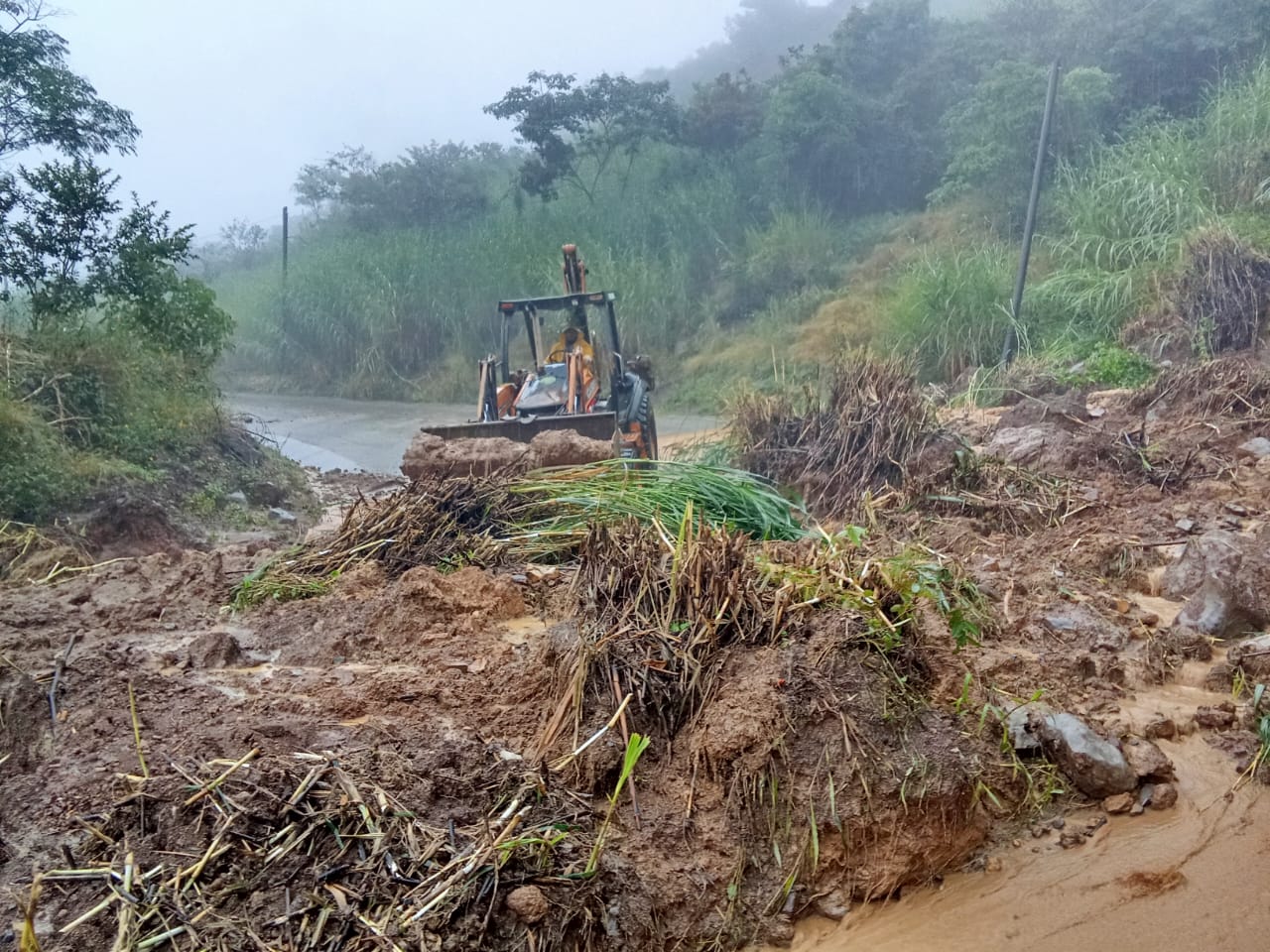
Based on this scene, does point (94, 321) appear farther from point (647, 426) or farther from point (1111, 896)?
point (1111, 896)

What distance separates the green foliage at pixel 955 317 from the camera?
1466 centimetres

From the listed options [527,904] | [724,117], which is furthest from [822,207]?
[527,904]

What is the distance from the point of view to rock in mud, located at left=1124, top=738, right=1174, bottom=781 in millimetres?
3715

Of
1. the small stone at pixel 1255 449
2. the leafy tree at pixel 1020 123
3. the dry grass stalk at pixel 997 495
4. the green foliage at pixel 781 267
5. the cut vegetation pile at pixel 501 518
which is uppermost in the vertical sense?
the leafy tree at pixel 1020 123

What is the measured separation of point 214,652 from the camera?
433 cm

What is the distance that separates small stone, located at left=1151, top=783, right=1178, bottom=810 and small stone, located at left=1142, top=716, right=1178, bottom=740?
359mm

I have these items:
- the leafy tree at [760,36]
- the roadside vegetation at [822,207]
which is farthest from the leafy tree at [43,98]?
the leafy tree at [760,36]

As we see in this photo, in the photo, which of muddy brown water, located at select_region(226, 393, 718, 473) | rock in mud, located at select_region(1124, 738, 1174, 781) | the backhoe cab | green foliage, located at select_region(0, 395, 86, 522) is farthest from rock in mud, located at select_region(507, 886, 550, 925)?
muddy brown water, located at select_region(226, 393, 718, 473)

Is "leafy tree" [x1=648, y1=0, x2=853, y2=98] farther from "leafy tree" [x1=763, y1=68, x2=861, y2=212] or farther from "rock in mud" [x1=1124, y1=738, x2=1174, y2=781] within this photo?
"rock in mud" [x1=1124, y1=738, x2=1174, y2=781]

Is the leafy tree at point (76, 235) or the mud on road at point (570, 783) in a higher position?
the leafy tree at point (76, 235)

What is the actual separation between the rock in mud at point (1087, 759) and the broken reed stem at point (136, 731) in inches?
118

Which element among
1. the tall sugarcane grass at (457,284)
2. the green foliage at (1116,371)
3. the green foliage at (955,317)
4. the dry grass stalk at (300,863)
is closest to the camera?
the dry grass stalk at (300,863)

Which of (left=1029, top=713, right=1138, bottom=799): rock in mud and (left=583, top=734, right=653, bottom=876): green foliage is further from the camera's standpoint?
(left=1029, top=713, right=1138, bottom=799): rock in mud

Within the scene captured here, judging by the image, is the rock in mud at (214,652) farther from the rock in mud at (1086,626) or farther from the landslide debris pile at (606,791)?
the rock in mud at (1086,626)
